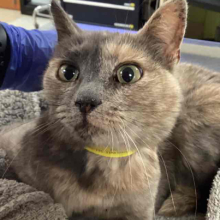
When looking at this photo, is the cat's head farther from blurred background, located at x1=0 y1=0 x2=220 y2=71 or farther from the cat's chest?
blurred background, located at x1=0 y1=0 x2=220 y2=71

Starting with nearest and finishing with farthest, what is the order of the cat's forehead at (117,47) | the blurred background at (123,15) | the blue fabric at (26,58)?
the cat's forehead at (117,47)
the blue fabric at (26,58)
the blurred background at (123,15)

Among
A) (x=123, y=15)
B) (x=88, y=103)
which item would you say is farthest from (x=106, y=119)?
(x=123, y=15)

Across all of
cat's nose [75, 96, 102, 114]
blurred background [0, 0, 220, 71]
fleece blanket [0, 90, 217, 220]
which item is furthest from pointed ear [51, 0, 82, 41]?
blurred background [0, 0, 220, 71]

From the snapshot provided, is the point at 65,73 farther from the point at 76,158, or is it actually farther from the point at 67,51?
the point at 76,158

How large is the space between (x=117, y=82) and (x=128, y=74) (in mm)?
34

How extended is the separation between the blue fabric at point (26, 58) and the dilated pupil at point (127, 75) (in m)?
0.72

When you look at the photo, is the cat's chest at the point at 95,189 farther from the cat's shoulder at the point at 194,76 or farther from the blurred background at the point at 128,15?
the blurred background at the point at 128,15

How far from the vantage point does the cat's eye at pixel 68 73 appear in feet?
2.43

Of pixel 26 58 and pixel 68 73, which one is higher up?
pixel 68 73

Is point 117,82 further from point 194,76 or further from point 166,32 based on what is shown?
point 194,76

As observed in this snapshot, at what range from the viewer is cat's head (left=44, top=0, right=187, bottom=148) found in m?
0.65

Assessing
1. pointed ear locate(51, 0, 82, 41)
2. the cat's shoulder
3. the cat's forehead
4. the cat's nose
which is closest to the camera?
the cat's nose

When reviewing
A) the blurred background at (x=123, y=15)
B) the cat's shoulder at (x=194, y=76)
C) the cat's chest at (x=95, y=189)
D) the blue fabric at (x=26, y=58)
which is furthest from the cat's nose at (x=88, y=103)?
the blurred background at (x=123, y=15)

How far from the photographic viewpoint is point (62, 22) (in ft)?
2.84
